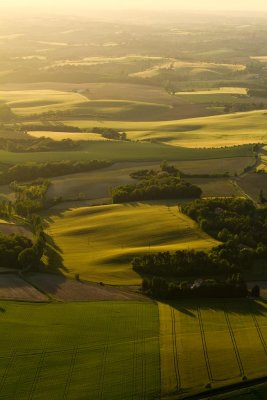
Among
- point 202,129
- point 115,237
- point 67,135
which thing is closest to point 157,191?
Answer: point 115,237

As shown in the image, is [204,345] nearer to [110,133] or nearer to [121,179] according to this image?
[121,179]

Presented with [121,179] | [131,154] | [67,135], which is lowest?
[121,179]

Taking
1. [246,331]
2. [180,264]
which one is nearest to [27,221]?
[180,264]

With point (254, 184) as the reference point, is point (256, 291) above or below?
below

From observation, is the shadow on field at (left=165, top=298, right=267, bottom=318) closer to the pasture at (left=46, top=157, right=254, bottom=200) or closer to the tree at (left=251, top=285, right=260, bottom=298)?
the tree at (left=251, top=285, right=260, bottom=298)

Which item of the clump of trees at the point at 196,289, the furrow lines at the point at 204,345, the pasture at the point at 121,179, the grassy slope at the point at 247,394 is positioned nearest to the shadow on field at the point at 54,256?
the clump of trees at the point at 196,289

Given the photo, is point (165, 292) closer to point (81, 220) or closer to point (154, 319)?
point (154, 319)

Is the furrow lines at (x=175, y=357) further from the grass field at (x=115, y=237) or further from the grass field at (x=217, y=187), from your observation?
the grass field at (x=217, y=187)
